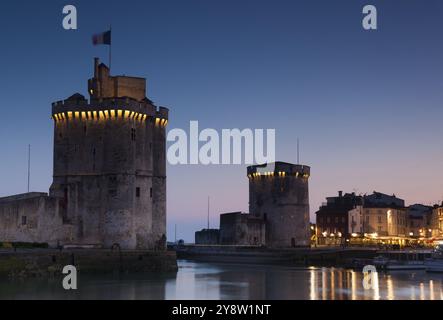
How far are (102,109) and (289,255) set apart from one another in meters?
27.9

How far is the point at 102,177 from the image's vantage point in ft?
188

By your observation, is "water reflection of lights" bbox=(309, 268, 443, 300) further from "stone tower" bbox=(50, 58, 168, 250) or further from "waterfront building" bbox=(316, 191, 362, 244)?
"waterfront building" bbox=(316, 191, 362, 244)

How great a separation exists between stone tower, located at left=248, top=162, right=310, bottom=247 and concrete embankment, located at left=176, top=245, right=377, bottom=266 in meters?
7.81

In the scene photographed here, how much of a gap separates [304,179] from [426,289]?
45.2 meters

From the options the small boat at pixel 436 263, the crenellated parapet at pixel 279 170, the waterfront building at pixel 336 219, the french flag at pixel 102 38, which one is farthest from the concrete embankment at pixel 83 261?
the waterfront building at pixel 336 219

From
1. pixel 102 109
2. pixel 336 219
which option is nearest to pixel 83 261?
pixel 102 109

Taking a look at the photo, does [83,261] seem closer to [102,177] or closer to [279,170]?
[102,177]

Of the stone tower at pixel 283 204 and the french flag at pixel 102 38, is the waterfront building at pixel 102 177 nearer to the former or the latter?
the french flag at pixel 102 38

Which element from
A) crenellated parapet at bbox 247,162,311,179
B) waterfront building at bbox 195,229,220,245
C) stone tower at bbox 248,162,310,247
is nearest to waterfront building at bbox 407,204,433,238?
stone tower at bbox 248,162,310,247

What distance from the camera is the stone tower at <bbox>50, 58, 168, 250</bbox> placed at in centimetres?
5656

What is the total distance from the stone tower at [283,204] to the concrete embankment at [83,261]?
32.1 m

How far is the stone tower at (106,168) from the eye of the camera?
56.6 metres

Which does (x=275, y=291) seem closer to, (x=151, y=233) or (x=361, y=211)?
(x=151, y=233)

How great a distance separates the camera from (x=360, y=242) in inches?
3905
